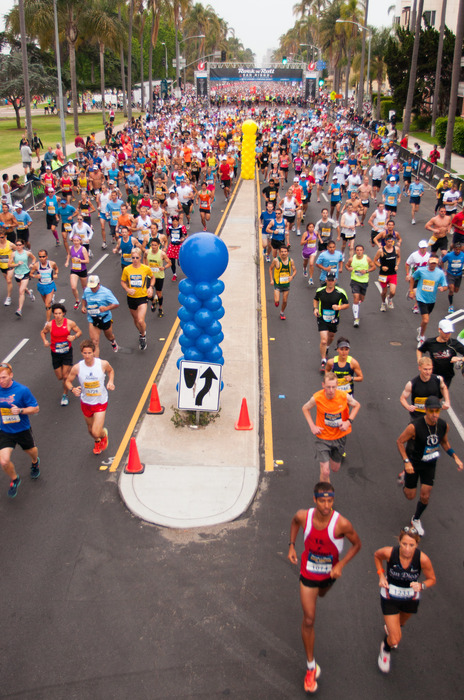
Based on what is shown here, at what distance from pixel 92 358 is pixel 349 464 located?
3680mm

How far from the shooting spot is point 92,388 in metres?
8.27

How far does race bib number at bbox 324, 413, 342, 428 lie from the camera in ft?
24.1

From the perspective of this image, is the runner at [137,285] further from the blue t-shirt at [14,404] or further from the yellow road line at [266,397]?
the blue t-shirt at [14,404]

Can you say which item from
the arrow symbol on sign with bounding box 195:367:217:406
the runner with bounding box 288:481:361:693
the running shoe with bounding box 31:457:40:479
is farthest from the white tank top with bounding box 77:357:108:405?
the runner with bounding box 288:481:361:693

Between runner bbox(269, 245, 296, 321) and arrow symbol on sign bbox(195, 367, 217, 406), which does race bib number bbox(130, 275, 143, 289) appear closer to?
runner bbox(269, 245, 296, 321)

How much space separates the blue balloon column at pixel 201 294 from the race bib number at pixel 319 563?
4471mm

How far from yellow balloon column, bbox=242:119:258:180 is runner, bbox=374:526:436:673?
31.9 meters

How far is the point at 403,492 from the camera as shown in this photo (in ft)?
25.7

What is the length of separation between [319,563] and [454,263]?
978cm

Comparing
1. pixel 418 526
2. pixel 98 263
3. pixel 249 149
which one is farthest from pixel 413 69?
pixel 418 526

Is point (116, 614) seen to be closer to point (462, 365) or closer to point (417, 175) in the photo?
point (462, 365)

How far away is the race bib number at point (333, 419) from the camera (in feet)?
24.1

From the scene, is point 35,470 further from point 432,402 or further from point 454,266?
point 454,266

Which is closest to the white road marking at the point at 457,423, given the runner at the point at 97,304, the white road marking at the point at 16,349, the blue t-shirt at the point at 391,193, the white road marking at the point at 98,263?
the runner at the point at 97,304
